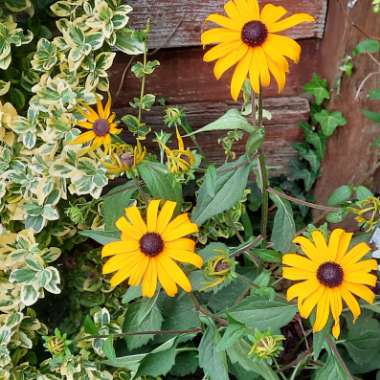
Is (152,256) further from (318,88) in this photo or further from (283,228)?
(318,88)

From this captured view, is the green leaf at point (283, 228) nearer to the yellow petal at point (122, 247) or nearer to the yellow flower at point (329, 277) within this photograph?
the yellow flower at point (329, 277)

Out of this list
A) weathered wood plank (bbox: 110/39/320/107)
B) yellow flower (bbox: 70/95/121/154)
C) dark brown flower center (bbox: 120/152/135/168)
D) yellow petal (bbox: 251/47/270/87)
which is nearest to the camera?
yellow petal (bbox: 251/47/270/87)

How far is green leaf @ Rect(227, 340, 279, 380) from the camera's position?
1.04 m

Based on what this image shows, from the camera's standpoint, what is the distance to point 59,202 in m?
1.31

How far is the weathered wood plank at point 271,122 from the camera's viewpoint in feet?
4.82

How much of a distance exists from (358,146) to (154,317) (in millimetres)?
606

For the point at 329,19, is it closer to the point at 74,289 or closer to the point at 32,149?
the point at 32,149

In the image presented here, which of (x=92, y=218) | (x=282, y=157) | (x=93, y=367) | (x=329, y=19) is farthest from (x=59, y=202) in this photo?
(x=329, y=19)

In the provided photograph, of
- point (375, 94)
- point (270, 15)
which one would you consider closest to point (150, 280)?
point (270, 15)

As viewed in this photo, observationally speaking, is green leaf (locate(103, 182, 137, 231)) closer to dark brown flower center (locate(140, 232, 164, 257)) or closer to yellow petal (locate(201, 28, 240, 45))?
dark brown flower center (locate(140, 232, 164, 257))

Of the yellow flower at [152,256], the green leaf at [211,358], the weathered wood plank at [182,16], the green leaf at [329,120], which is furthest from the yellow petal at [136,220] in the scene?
the green leaf at [329,120]

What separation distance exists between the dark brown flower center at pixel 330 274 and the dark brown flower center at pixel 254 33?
30 centimetres

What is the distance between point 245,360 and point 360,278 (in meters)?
0.27

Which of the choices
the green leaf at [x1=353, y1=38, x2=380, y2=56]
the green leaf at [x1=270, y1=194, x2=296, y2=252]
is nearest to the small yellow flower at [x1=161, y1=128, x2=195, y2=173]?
the green leaf at [x1=270, y1=194, x2=296, y2=252]
